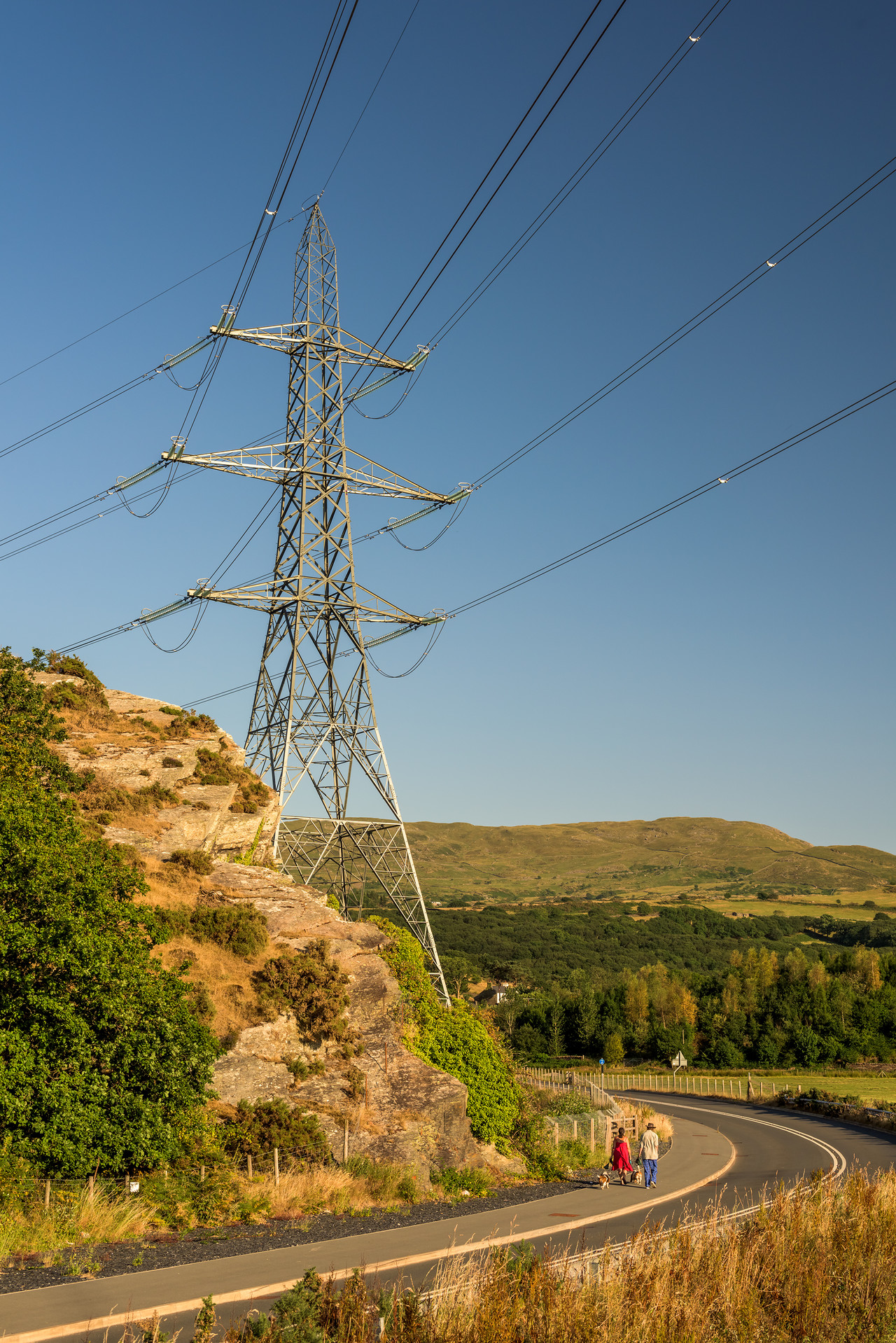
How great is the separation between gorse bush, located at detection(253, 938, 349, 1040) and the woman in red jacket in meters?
8.16

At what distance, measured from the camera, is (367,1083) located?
2045cm

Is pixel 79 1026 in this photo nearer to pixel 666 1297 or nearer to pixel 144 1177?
pixel 144 1177

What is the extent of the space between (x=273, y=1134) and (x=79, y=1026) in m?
5.53

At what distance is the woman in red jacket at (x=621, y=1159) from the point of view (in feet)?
78.7

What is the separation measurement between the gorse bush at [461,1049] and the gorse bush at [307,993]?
192 centimetres

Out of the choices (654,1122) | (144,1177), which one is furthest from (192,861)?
(654,1122)

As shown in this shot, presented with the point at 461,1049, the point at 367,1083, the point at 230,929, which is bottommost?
the point at 367,1083

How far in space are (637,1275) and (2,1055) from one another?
917 centimetres

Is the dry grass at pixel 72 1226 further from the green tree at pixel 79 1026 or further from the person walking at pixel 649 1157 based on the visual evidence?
the person walking at pixel 649 1157

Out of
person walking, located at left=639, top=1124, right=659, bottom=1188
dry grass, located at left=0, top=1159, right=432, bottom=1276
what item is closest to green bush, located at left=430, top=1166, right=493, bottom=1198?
dry grass, located at left=0, top=1159, right=432, bottom=1276

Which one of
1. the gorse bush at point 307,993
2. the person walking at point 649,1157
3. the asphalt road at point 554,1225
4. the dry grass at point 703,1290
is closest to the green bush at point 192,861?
the gorse bush at point 307,993

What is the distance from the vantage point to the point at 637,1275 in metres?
9.66

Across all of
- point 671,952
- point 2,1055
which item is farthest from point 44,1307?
point 671,952

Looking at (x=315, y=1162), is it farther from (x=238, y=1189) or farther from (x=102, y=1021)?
(x=102, y=1021)
